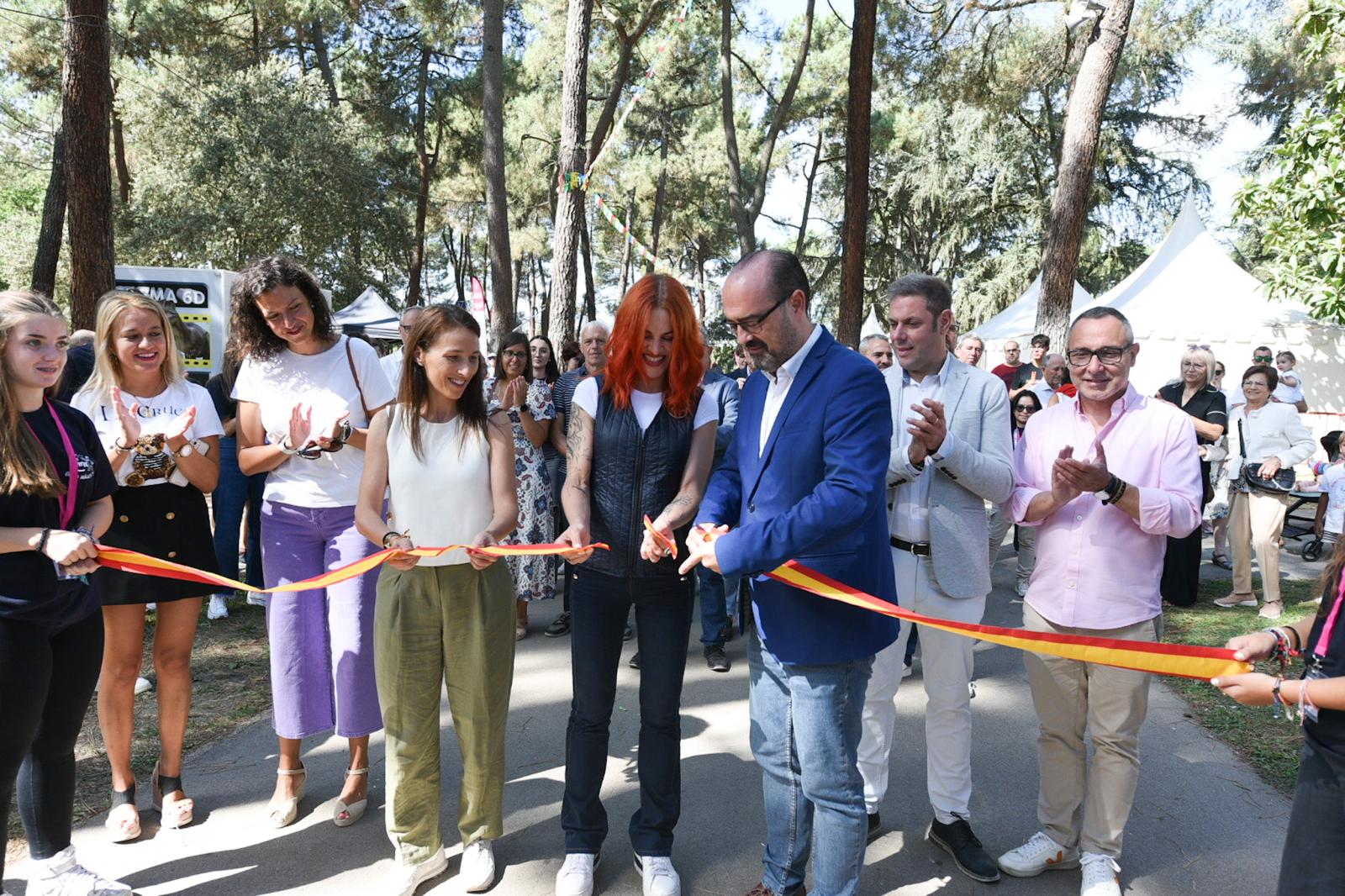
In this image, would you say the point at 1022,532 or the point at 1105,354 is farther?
the point at 1022,532

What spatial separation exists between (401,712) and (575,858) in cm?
85

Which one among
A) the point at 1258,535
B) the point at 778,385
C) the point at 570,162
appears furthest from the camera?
the point at 570,162

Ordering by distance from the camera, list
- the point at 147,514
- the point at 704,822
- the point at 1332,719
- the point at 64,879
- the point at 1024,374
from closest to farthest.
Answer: the point at 1332,719 → the point at 64,879 → the point at 147,514 → the point at 704,822 → the point at 1024,374

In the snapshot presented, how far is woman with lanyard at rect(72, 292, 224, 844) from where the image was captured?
3527 millimetres

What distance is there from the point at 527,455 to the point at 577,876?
12.4ft

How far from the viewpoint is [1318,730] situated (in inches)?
80.3

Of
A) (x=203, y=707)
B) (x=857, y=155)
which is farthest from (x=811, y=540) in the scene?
(x=857, y=155)

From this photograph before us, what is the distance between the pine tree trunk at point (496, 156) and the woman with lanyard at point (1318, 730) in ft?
43.3

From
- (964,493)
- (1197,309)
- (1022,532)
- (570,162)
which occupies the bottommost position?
(1022,532)

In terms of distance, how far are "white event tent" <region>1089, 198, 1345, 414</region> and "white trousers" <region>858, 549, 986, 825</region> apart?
15.2 meters

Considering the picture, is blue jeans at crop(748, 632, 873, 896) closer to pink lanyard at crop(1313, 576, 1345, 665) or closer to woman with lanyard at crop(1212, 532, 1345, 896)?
woman with lanyard at crop(1212, 532, 1345, 896)

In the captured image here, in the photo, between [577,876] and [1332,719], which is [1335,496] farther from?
[577,876]

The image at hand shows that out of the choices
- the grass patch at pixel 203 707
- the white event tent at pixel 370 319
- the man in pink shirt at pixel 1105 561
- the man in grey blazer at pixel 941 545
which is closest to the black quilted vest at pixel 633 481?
the man in grey blazer at pixel 941 545

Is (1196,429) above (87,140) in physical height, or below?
below
